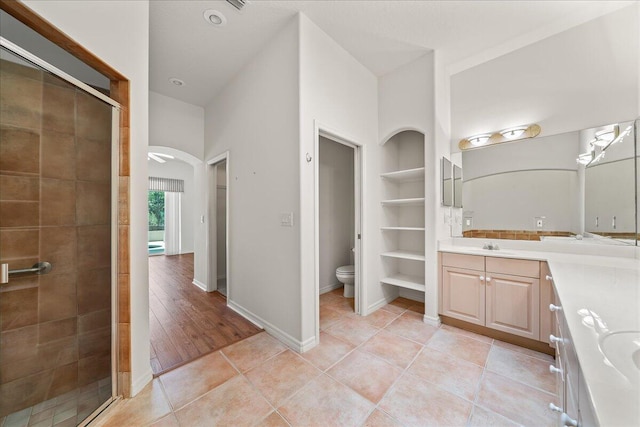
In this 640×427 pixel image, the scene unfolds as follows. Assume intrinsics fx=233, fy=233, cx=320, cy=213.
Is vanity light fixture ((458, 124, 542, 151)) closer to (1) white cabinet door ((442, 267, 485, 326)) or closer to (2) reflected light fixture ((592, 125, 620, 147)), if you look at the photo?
(2) reflected light fixture ((592, 125, 620, 147))

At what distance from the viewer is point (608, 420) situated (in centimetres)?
41

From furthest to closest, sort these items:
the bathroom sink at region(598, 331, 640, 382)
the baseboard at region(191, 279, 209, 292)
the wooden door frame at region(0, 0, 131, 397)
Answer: the baseboard at region(191, 279, 209, 292) → the wooden door frame at region(0, 0, 131, 397) → the bathroom sink at region(598, 331, 640, 382)

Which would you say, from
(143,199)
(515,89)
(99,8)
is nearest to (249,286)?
(143,199)

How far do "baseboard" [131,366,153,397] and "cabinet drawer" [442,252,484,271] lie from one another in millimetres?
2800

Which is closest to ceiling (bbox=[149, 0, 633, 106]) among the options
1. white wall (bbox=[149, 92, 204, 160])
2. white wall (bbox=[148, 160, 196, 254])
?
white wall (bbox=[149, 92, 204, 160])

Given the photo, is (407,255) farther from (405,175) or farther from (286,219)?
(286,219)

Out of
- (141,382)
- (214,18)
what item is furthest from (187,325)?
(214,18)

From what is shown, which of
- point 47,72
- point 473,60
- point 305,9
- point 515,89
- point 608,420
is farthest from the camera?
point 473,60

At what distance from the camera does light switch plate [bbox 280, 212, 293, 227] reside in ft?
7.09

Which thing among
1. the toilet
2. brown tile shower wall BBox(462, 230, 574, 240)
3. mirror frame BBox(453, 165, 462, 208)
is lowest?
the toilet

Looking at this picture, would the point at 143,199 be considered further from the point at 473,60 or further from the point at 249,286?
the point at 473,60

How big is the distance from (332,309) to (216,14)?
3313 millimetres

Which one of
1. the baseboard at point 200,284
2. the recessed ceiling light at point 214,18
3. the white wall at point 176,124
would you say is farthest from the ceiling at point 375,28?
the baseboard at point 200,284

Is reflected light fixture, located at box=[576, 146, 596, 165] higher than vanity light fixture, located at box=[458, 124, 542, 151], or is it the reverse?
vanity light fixture, located at box=[458, 124, 542, 151]
